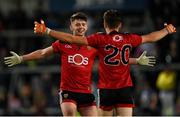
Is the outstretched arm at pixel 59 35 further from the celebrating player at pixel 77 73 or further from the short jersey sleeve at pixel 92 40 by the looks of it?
the celebrating player at pixel 77 73

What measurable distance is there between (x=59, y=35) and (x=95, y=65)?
293 inches

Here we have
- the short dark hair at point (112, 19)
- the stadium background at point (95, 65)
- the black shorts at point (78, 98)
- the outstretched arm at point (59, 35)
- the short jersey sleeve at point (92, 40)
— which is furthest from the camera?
the stadium background at point (95, 65)

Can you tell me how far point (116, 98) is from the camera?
1125cm

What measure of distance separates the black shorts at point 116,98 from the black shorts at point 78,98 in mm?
326

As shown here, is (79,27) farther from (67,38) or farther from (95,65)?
(95,65)

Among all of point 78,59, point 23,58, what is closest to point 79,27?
point 78,59

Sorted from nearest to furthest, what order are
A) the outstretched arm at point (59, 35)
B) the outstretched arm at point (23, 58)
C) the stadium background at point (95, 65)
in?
the outstretched arm at point (59, 35), the outstretched arm at point (23, 58), the stadium background at point (95, 65)

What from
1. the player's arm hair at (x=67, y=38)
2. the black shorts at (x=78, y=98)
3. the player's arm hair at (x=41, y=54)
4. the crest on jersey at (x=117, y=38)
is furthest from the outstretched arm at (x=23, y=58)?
the crest on jersey at (x=117, y=38)

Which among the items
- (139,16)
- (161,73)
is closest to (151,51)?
(161,73)

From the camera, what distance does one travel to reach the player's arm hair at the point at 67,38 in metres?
10.8

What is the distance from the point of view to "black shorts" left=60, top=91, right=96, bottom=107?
1156 cm

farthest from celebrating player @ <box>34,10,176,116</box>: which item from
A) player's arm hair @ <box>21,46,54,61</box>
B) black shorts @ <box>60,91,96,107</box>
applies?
player's arm hair @ <box>21,46,54,61</box>

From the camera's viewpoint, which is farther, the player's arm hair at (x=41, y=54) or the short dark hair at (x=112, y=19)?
the player's arm hair at (x=41, y=54)

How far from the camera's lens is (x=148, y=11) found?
63.1 feet
